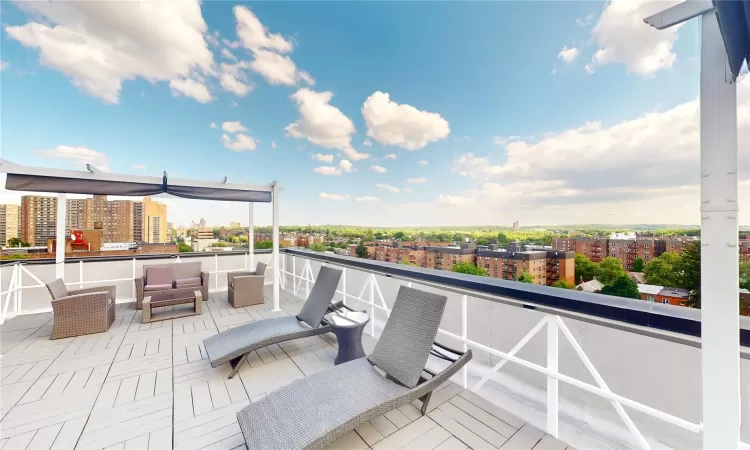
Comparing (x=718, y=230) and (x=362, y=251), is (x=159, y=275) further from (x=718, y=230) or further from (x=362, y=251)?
(x=718, y=230)

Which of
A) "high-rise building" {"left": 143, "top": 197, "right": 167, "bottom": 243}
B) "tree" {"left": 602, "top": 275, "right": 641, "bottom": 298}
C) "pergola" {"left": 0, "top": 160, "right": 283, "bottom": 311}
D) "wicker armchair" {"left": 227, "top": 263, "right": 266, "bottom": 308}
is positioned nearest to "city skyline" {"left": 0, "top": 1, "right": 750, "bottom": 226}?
"high-rise building" {"left": 143, "top": 197, "right": 167, "bottom": 243}

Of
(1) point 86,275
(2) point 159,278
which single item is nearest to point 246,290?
(2) point 159,278

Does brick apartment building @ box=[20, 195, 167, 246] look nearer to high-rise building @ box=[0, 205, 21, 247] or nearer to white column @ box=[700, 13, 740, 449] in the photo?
high-rise building @ box=[0, 205, 21, 247]

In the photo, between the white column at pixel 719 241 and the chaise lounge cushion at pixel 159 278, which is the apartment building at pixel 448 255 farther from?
the chaise lounge cushion at pixel 159 278

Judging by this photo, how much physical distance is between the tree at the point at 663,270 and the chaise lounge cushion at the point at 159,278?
8.24m

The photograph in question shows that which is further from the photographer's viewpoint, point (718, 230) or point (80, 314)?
point (80, 314)

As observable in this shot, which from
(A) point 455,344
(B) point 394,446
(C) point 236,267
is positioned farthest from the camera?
(C) point 236,267

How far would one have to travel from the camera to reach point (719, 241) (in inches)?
47.1

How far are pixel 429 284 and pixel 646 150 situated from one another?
31.1 feet

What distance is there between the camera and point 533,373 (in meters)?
2.72

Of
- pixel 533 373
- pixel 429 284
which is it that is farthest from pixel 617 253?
pixel 429 284

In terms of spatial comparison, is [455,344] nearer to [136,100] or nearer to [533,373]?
[533,373]

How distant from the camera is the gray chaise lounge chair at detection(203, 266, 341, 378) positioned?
9.45ft

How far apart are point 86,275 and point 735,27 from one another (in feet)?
29.8
